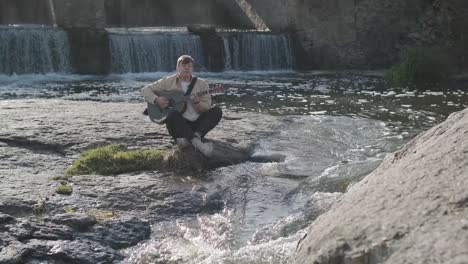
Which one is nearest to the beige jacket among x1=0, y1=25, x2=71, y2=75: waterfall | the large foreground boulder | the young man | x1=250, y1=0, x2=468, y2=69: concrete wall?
the young man

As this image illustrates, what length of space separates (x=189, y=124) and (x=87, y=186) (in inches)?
59.8

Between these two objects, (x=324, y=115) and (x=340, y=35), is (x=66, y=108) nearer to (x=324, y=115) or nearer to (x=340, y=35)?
(x=324, y=115)

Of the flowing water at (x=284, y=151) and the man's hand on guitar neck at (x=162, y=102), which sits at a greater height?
the man's hand on guitar neck at (x=162, y=102)

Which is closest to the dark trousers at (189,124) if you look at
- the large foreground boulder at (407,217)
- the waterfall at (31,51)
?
the large foreground boulder at (407,217)

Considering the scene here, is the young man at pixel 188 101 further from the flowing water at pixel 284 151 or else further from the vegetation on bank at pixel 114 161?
the flowing water at pixel 284 151

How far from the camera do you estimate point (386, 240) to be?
102 inches

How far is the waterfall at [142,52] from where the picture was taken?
19828 millimetres

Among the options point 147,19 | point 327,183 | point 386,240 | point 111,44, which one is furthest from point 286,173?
point 147,19

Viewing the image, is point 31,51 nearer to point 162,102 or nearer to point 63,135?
point 63,135

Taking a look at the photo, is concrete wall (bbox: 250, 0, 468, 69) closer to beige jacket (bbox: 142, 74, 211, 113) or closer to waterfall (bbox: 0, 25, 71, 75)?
waterfall (bbox: 0, 25, 71, 75)

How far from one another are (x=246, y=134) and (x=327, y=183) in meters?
2.21

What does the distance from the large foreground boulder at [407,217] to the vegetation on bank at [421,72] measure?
14239 mm

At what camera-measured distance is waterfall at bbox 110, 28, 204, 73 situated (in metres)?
19.8

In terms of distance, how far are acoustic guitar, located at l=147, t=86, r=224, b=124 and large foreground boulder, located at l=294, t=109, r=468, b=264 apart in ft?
11.9
